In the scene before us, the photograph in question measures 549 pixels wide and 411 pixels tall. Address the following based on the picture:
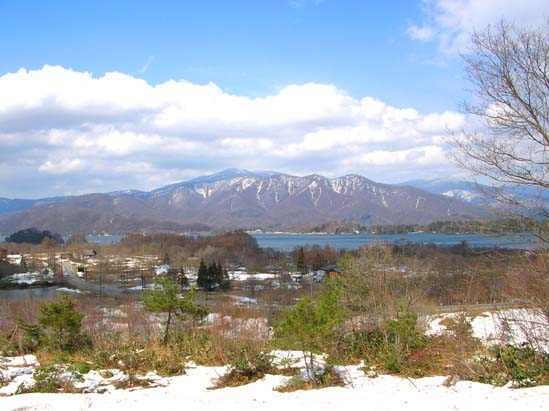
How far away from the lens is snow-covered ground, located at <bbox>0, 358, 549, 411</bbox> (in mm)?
5094

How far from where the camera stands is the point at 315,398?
5555 millimetres

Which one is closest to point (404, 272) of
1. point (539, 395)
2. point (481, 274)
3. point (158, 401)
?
point (481, 274)

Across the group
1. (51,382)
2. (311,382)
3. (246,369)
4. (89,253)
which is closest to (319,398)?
(311,382)

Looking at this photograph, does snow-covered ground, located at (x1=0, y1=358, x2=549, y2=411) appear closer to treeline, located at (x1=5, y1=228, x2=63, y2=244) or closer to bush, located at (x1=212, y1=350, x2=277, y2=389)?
bush, located at (x1=212, y1=350, x2=277, y2=389)

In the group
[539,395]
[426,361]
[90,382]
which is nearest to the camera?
[539,395]

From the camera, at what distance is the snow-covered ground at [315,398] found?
509 centimetres

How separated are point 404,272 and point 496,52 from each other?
9.69 m

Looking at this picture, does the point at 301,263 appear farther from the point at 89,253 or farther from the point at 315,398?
the point at 315,398

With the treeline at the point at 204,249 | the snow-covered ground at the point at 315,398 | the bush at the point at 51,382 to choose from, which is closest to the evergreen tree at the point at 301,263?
the treeline at the point at 204,249

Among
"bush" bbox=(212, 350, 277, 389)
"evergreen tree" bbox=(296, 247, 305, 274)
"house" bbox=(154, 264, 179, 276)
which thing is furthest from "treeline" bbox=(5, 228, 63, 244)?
"bush" bbox=(212, 350, 277, 389)

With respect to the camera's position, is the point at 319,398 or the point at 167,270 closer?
the point at 319,398

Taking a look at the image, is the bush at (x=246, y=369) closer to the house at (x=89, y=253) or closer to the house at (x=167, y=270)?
the house at (x=167, y=270)

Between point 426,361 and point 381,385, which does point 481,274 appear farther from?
point 381,385

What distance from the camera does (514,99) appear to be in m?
7.48
